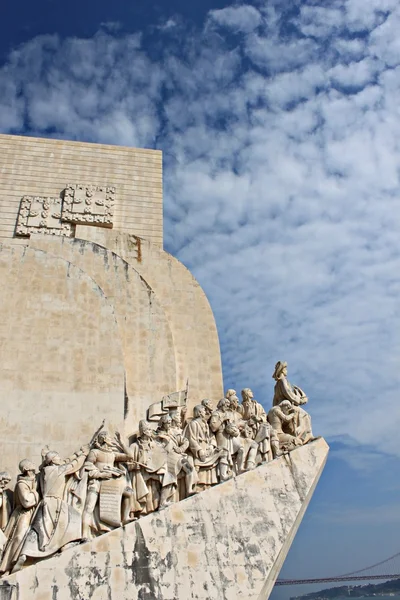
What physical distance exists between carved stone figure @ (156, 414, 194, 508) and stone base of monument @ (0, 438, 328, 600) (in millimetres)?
449

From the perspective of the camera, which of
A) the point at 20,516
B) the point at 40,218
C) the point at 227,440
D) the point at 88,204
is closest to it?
the point at 20,516

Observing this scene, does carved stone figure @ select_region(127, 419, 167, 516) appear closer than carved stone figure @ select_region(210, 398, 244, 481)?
Yes

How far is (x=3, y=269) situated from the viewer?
962 centimetres

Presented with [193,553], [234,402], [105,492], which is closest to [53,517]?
[105,492]

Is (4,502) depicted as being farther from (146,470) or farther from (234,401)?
(234,401)

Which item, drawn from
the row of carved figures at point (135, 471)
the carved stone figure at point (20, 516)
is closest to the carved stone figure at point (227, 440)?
the row of carved figures at point (135, 471)

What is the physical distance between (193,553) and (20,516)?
6.80ft

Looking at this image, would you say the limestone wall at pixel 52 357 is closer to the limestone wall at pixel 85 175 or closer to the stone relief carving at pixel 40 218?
the stone relief carving at pixel 40 218

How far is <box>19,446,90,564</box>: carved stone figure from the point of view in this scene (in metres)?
6.19

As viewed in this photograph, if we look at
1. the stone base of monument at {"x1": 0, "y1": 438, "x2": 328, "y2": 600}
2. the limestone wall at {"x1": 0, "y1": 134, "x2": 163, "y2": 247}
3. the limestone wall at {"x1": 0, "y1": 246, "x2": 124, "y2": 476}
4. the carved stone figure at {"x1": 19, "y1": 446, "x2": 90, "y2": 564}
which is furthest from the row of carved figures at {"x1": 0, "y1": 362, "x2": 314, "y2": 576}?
the limestone wall at {"x1": 0, "y1": 134, "x2": 163, "y2": 247}

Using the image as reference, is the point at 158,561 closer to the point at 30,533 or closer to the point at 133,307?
the point at 30,533

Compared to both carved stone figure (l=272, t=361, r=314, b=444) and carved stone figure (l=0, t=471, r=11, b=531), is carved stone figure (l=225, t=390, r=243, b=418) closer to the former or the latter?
carved stone figure (l=272, t=361, r=314, b=444)

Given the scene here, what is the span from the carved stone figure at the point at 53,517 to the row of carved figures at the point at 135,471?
1 centimetres

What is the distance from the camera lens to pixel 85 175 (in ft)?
39.7
